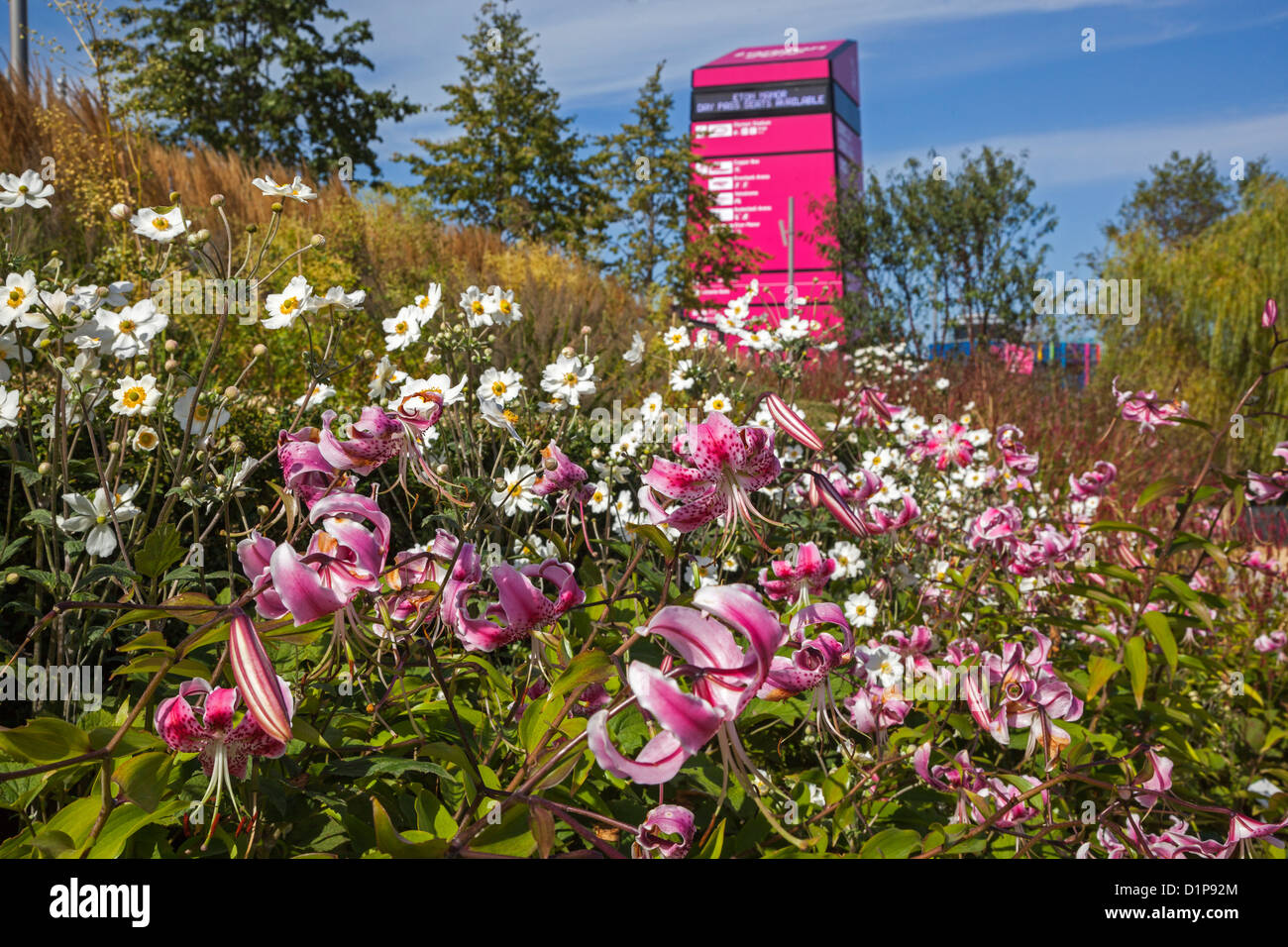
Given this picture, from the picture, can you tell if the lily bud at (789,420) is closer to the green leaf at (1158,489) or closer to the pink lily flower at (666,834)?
the pink lily flower at (666,834)

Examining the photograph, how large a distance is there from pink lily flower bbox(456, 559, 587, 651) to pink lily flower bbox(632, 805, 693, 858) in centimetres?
24

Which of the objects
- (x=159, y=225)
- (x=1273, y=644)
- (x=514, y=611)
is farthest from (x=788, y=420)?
(x=1273, y=644)

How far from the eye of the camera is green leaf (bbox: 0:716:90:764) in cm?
86

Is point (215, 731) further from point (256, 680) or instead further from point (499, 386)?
point (499, 386)

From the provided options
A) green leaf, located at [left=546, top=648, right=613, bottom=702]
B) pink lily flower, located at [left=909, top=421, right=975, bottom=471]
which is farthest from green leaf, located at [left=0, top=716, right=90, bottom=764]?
pink lily flower, located at [left=909, top=421, right=975, bottom=471]

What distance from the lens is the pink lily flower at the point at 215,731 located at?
85cm

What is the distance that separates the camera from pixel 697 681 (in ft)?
2.39

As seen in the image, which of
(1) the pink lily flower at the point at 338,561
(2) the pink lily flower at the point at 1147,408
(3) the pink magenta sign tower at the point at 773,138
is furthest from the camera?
(3) the pink magenta sign tower at the point at 773,138

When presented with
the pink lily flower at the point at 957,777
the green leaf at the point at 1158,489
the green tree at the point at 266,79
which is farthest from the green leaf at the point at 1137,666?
the green tree at the point at 266,79

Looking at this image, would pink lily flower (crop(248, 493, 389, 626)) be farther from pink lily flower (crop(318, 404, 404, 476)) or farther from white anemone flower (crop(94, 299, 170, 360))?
white anemone flower (crop(94, 299, 170, 360))

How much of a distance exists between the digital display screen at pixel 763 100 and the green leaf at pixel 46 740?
22.2 meters
